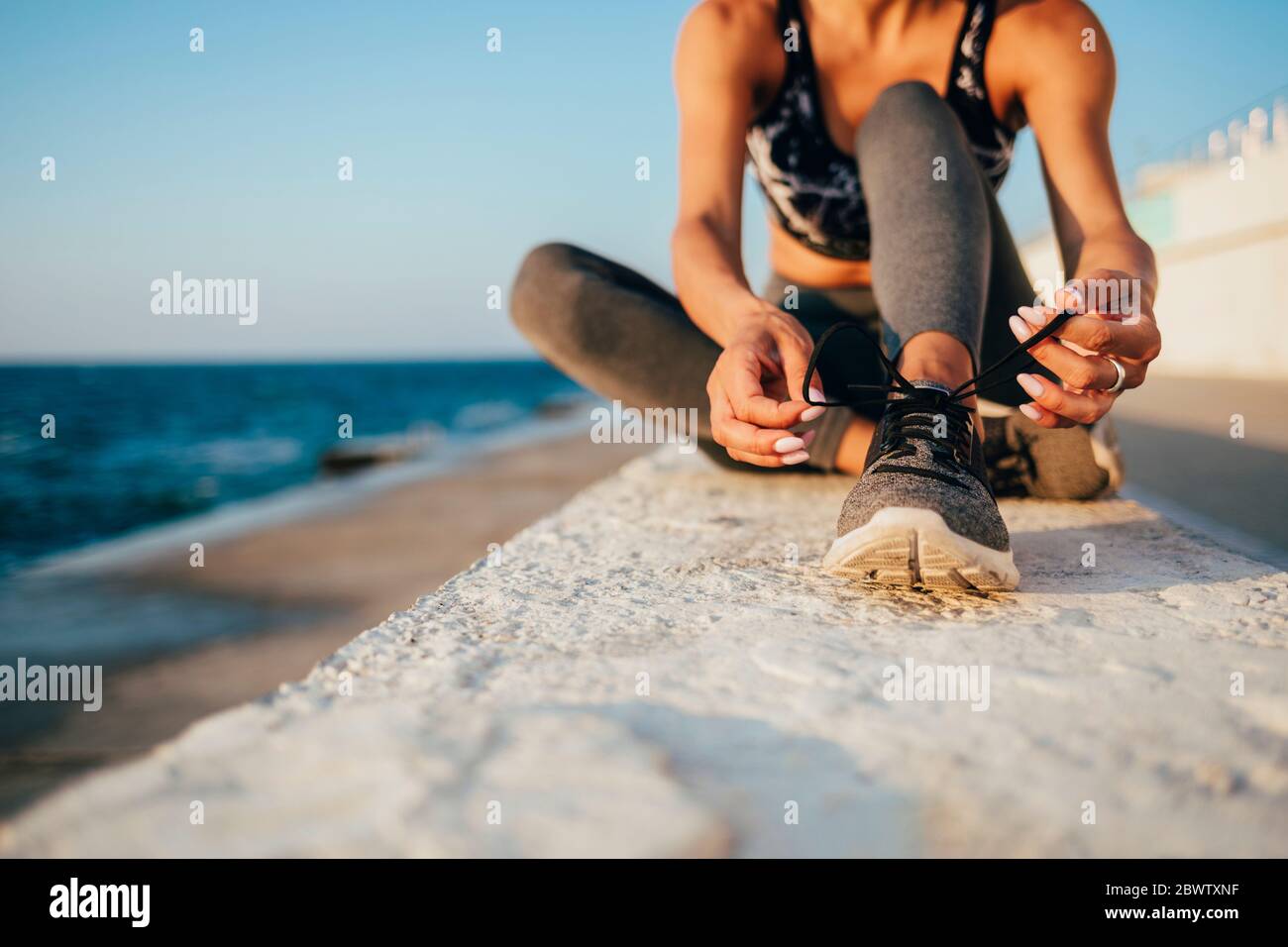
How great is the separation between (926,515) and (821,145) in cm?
116

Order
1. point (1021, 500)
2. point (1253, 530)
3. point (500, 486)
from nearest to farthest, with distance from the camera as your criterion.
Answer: point (1021, 500) → point (1253, 530) → point (500, 486)

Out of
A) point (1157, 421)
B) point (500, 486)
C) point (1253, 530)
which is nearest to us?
point (1253, 530)

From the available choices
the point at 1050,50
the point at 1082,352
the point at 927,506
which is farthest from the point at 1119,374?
the point at 1050,50

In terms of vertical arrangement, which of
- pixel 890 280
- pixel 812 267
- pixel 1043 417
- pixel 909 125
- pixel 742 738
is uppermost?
pixel 909 125

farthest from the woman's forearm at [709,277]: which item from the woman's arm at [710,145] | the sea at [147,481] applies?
the sea at [147,481]

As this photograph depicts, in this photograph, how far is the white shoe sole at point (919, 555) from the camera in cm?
89

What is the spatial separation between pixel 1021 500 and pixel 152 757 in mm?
1540


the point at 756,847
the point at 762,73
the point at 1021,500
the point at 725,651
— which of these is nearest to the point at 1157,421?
the point at 1021,500

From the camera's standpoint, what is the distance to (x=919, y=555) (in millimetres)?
912

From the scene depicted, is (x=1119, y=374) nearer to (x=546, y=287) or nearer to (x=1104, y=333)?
(x=1104, y=333)

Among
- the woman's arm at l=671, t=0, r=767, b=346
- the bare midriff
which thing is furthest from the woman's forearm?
the bare midriff

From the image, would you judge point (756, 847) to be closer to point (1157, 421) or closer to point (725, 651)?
point (725, 651)
